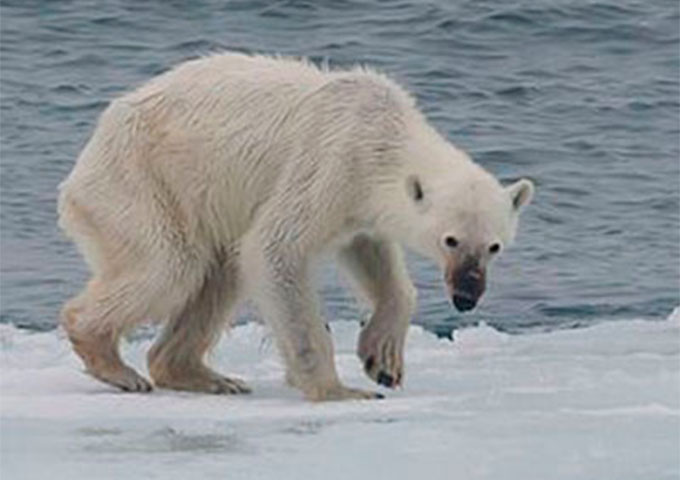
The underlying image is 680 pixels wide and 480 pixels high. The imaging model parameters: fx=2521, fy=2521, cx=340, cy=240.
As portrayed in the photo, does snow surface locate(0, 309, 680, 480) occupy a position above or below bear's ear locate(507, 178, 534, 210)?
below

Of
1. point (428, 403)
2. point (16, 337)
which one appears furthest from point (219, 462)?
point (16, 337)

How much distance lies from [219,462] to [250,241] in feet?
5.47

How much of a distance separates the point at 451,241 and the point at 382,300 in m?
0.72

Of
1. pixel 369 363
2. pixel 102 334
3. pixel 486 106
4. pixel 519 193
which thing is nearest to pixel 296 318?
pixel 369 363

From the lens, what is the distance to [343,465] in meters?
7.14

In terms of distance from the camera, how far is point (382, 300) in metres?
9.03

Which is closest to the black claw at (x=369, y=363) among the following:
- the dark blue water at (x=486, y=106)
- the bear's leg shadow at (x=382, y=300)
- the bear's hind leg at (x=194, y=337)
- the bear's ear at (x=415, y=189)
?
the bear's leg shadow at (x=382, y=300)

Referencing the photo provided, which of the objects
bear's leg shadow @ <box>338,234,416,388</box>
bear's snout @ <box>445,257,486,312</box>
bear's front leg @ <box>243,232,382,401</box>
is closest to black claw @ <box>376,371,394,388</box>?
bear's leg shadow @ <box>338,234,416,388</box>

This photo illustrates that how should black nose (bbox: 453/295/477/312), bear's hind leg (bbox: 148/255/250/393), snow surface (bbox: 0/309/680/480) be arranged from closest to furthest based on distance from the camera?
snow surface (bbox: 0/309/680/480) < black nose (bbox: 453/295/477/312) < bear's hind leg (bbox: 148/255/250/393)

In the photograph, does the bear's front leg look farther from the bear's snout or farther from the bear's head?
the bear's snout

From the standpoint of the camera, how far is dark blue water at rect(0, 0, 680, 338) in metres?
13.1

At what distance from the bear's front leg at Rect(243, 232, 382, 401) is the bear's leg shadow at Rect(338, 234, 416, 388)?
0.24 meters

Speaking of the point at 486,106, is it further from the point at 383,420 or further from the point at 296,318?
the point at 383,420

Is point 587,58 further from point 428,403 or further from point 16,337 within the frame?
point 428,403
